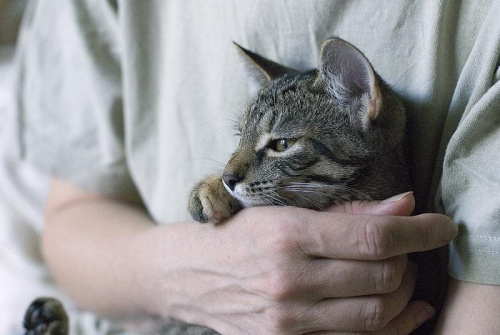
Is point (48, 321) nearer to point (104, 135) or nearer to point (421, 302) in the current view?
point (104, 135)

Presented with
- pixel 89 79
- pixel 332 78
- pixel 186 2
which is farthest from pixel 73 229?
pixel 332 78

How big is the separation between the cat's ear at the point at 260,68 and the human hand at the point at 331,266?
0.25 metres

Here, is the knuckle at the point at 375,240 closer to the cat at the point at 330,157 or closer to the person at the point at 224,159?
the person at the point at 224,159

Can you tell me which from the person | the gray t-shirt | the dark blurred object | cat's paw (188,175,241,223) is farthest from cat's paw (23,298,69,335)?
the dark blurred object

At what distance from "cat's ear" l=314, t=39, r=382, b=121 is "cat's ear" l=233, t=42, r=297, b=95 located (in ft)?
0.40

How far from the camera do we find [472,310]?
68 cm

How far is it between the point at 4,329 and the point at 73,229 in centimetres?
23

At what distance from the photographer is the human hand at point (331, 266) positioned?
67 cm

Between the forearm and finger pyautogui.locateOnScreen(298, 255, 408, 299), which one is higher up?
finger pyautogui.locateOnScreen(298, 255, 408, 299)

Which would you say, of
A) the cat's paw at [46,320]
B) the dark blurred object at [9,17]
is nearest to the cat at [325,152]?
the cat's paw at [46,320]

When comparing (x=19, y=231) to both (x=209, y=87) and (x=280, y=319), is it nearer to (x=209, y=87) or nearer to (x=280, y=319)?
(x=209, y=87)

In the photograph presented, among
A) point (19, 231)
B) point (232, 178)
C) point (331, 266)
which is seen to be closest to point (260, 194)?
point (232, 178)

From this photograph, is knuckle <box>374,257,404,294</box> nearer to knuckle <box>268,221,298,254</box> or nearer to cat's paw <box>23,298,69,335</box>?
→ knuckle <box>268,221,298,254</box>

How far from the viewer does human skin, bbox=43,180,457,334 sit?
672 millimetres
